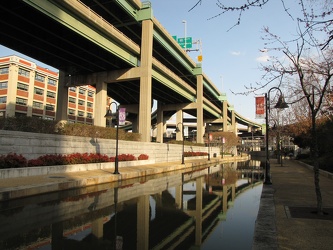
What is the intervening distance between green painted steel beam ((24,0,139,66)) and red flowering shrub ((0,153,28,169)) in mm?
14256

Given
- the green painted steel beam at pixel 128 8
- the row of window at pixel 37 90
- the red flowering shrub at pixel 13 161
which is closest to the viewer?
the red flowering shrub at pixel 13 161

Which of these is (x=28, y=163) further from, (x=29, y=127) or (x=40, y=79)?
(x=40, y=79)

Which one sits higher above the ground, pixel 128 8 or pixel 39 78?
pixel 39 78

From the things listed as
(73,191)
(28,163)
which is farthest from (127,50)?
(73,191)

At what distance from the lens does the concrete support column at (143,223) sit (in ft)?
21.0

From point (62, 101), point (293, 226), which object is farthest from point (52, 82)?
point (293, 226)

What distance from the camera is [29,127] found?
1947 cm

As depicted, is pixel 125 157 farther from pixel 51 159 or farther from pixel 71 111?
pixel 71 111

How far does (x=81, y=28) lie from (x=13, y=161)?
59.8ft

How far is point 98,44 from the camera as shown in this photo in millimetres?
32562

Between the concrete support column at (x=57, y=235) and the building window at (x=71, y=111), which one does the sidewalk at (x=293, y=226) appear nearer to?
the concrete support column at (x=57, y=235)

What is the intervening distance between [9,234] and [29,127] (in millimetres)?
14016

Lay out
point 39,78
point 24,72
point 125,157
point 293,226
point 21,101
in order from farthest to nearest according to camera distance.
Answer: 1. point 39,78
2. point 24,72
3. point 21,101
4. point 125,157
5. point 293,226

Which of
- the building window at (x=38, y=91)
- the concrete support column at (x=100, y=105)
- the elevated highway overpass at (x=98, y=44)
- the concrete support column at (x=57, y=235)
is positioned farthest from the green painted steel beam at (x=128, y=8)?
the building window at (x=38, y=91)
